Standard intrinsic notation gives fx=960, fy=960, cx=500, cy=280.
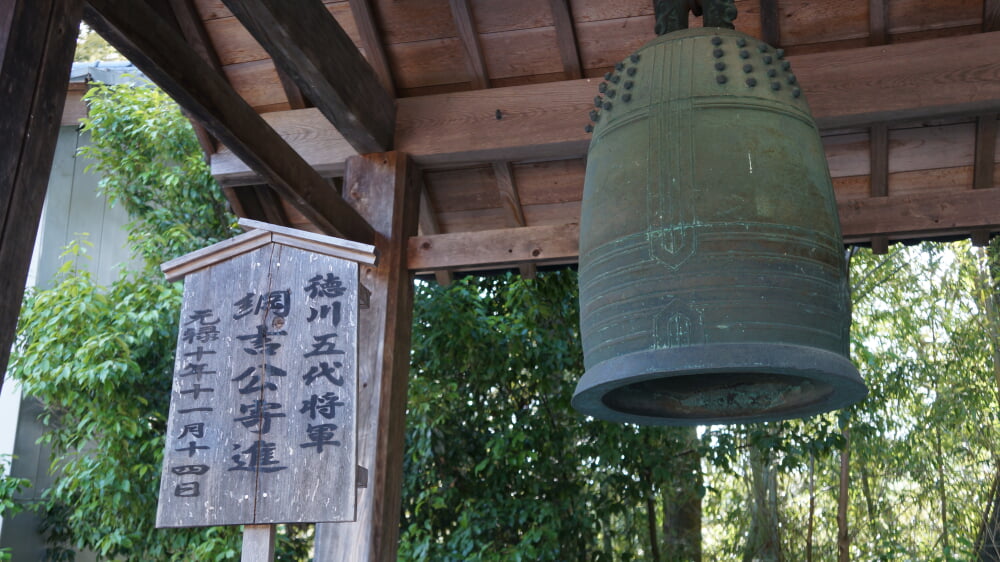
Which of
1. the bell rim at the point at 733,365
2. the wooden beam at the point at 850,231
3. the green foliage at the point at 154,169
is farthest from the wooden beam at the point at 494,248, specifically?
the green foliage at the point at 154,169

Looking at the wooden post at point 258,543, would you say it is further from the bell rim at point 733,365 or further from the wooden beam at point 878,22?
the wooden beam at point 878,22

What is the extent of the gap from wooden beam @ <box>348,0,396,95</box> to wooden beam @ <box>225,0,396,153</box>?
9 centimetres

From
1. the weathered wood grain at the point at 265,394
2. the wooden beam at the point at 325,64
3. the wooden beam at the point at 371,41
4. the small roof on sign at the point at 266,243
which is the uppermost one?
the wooden beam at the point at 371,41

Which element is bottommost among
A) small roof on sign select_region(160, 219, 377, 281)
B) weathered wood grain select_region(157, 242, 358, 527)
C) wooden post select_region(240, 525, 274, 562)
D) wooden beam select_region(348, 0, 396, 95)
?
wooden post select_region(240, 525, 274, 562)

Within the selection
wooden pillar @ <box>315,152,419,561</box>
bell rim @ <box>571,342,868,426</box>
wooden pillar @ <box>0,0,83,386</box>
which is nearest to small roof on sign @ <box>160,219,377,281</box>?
bell rim @ <box>571,342,868,426</box>

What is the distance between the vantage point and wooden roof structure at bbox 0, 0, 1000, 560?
11.6 feet

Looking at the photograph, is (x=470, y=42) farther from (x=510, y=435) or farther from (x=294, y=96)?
(x=510, y=435)

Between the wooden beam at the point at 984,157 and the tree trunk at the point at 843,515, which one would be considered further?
the tree trunk at the point at 843,515

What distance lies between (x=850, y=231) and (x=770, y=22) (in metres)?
0.89

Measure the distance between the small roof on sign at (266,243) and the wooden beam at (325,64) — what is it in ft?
2.23

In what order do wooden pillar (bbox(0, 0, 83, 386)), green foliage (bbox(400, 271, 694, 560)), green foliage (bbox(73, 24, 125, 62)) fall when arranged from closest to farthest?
wooden pillar (bbox(0, 0, 83, 386))
green foliage (bbox(400, 271, 694, 560))
green foliage (bbox(73, 24, 125, 62))

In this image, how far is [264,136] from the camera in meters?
3.10

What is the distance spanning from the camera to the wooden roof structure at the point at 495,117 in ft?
11.6

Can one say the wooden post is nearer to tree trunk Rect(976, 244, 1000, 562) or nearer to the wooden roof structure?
the wooden roof structure
